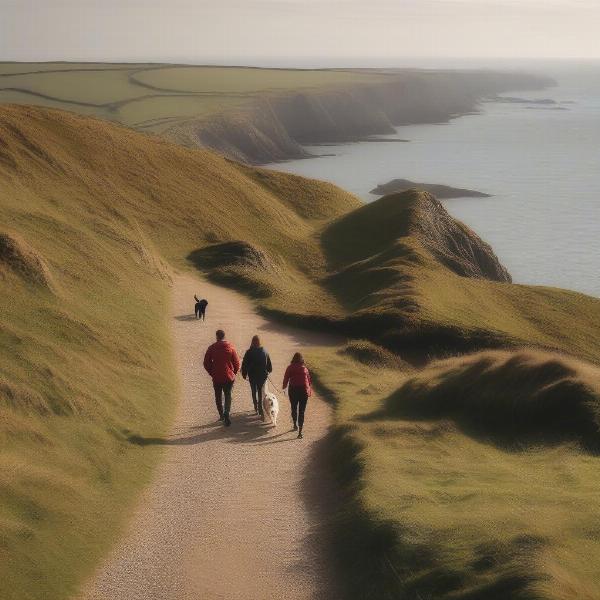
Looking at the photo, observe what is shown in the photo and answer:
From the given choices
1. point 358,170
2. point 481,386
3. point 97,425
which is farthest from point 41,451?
point 358,170

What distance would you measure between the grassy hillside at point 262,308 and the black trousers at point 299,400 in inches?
38.8

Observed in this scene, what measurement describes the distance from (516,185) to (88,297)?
115888mm

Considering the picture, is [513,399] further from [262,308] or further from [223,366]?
[262,308]

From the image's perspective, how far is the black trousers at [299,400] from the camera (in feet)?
69.4

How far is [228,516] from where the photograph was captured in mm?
16812

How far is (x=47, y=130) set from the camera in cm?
5406

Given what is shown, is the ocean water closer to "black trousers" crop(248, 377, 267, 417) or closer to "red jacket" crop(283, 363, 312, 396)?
"black trousers" crop(248, 377, 267, 417)

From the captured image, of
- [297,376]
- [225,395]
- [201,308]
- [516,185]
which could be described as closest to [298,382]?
[297,376]

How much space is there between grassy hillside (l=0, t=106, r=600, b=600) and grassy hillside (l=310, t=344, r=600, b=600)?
2.1 inches

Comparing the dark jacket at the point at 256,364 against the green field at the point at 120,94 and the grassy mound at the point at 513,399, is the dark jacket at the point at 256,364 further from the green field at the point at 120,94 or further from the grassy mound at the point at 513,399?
the green field at the point at 120,94

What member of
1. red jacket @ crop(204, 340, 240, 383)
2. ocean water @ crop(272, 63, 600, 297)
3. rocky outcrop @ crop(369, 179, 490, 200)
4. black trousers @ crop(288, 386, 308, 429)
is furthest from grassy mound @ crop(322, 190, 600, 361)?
rocky outcrop @ crop(369, 179, 490, 200)

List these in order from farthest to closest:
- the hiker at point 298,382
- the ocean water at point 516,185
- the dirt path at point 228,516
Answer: the ocean water at point 516,185, the hiker at point 298,382, the dirt path at point 228,516

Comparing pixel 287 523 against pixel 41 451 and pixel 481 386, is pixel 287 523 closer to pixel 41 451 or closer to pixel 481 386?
pixel 41 451

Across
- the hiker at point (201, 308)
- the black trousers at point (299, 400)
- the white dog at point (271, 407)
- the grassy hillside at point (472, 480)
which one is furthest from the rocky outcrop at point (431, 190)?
the black trousers at point (299, 400)
